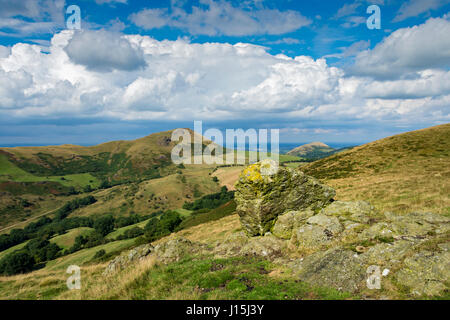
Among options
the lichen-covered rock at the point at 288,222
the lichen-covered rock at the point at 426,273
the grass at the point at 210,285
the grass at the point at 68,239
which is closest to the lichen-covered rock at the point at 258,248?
the lichen-covered rock at the point at 288,222

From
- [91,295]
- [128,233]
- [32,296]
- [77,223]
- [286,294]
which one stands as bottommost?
[77,223]

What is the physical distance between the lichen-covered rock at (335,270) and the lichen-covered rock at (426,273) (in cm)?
169

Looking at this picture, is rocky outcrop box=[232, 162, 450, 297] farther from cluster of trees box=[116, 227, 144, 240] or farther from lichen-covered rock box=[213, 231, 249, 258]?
cluster of trees box=[116, 227, 144, 240]

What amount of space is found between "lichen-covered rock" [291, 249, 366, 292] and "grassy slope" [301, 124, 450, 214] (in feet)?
39.0

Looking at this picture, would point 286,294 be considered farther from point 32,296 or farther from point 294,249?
point 32,296

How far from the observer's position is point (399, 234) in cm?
1384

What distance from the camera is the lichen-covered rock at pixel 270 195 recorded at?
20344 millimetres

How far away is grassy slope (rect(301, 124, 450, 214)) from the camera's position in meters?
22.5

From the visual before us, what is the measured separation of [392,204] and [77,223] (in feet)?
671

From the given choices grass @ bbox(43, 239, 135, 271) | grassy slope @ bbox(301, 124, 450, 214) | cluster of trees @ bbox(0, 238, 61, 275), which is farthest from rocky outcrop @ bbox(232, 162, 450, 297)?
cluster of trees @ bbox(0, 238, 61, 275)

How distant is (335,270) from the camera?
11.1 metres

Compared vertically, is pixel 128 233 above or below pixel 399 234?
below

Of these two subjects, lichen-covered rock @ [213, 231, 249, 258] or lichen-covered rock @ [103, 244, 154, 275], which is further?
lichen-covered rock @ [103, 244, 154, 275]

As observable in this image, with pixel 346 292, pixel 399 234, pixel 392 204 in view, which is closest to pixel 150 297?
pixel 346 292
